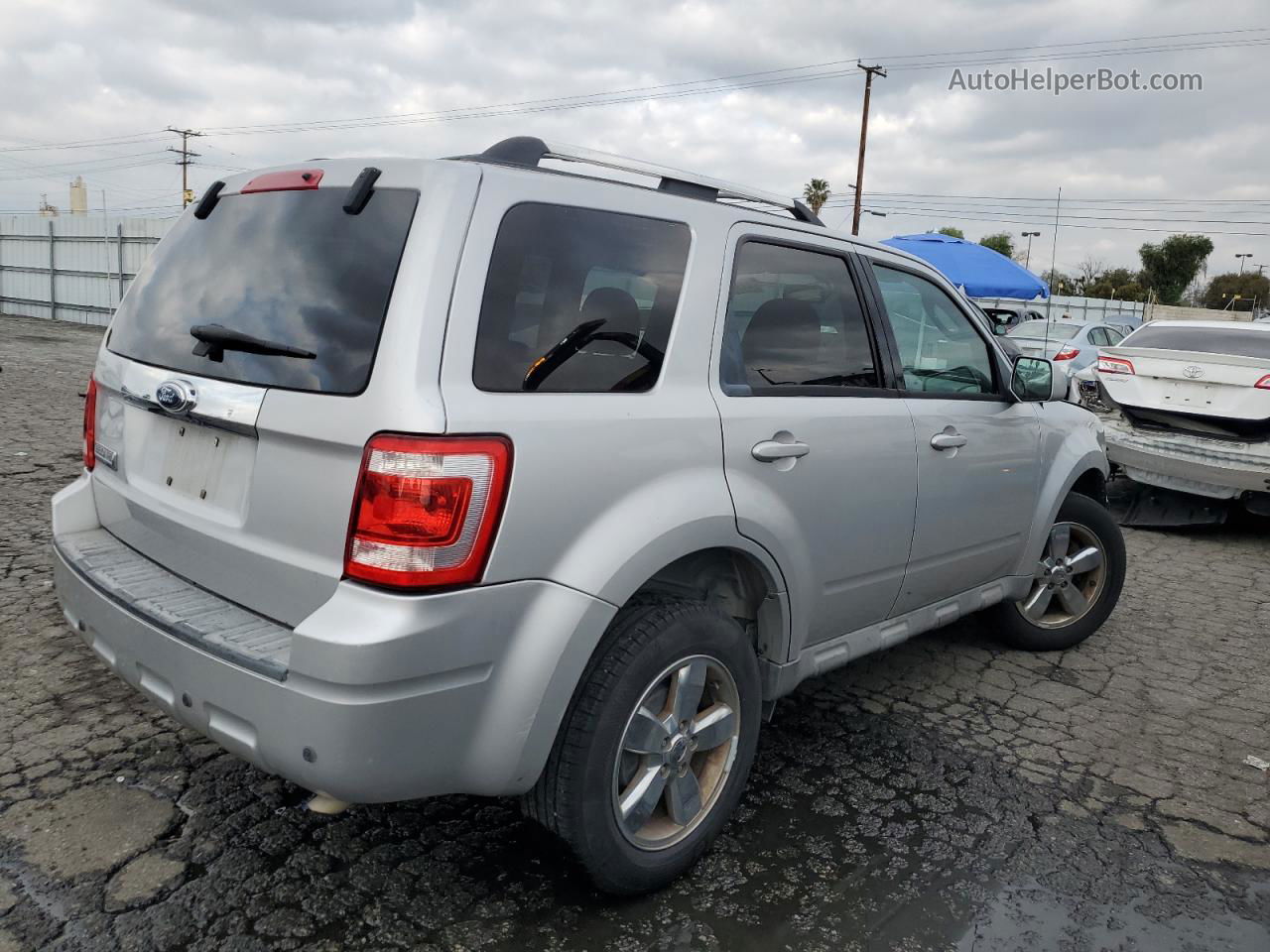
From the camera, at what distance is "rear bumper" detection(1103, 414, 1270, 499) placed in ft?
22.4

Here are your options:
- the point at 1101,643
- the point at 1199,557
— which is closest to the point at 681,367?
the point at 1101,643

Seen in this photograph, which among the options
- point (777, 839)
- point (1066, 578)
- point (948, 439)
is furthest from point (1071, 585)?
point (777, 839)

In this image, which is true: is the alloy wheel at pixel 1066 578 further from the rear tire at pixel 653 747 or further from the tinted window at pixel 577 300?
the tinted window at pixel 577 300

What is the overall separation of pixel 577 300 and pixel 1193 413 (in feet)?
20.8

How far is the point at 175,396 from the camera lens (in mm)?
2443

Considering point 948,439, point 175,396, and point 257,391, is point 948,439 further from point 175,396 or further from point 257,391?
point 175,396

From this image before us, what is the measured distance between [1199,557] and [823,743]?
4605 mm

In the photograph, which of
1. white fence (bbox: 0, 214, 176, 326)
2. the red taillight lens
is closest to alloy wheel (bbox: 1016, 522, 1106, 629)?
the red taillight lens

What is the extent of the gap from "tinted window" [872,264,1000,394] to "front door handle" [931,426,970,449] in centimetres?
16

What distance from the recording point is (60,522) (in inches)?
113

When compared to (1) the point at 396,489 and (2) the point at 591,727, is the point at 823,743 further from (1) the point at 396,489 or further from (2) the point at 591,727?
(1) the point at 396,489

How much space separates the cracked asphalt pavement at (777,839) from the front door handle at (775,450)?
3.73 feet

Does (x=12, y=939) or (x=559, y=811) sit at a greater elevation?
(x=559, y=811)

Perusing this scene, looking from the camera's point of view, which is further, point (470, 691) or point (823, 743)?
point (823, 743)
